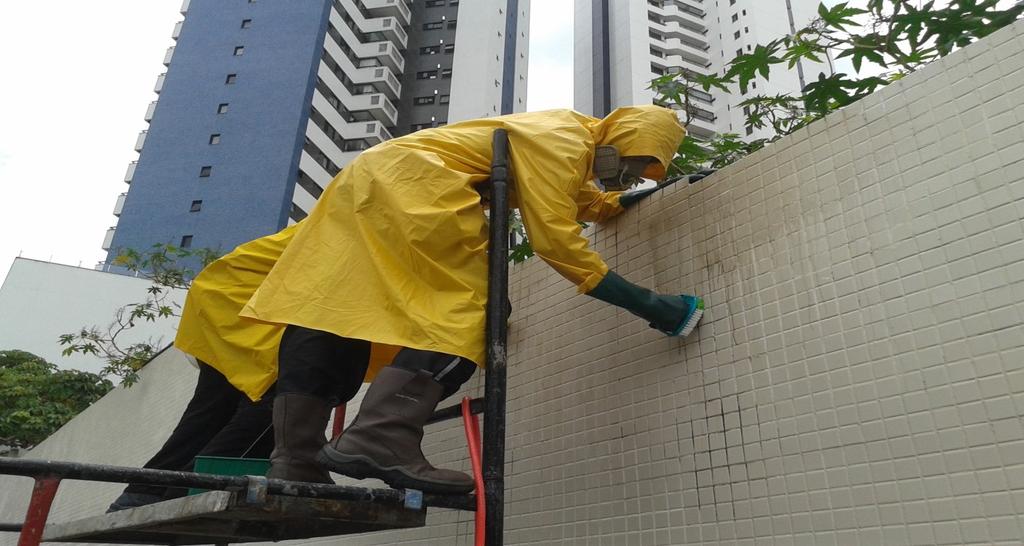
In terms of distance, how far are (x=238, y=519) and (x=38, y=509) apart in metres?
0.40

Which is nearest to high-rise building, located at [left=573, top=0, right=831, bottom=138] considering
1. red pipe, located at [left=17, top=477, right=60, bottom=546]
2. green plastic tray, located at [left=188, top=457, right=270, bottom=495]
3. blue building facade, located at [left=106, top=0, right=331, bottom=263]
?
blue building facade, located at [left=106, top=0, right=331, bottom=263]

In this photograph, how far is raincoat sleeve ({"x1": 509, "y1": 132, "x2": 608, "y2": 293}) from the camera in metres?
2.00

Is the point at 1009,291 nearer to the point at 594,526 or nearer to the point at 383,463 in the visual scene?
the point at 594,526

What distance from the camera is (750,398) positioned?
1979mm

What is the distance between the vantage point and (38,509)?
4.96 feet

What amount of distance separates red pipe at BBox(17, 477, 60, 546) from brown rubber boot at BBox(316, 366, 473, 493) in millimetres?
524

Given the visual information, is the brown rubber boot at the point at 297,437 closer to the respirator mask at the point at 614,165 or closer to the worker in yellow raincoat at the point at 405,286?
the worker in yellow raincoat at the point at 405,286

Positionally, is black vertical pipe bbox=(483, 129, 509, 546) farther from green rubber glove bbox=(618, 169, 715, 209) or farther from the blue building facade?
the blue building facade

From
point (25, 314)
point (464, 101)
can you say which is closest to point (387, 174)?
point (25, 314)

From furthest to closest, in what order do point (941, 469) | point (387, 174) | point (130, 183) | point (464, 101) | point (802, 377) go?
point (464, 101) → point (130, 183) → point (387, 174) → point (802, 377) → point (941, 469)

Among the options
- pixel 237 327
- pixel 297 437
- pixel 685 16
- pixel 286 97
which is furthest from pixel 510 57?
pixel 297 437

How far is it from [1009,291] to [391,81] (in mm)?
31410

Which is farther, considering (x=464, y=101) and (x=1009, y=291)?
(x=464, y=101)

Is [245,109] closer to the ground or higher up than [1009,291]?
higher up
